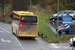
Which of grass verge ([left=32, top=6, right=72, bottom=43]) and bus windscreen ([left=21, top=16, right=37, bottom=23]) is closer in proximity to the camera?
bus windscreen ([left=21, top=16, right=37, bottom=23])

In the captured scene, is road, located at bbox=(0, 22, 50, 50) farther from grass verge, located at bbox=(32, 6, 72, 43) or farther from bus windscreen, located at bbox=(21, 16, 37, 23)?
grass verge, located at bbox=(32, 6, 72, 43)

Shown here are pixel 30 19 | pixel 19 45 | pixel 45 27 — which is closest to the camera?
pixel 19 45

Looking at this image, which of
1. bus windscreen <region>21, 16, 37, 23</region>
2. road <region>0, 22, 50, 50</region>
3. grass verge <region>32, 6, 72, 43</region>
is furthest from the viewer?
grass verge <region>32, 6, 72, 43</region>

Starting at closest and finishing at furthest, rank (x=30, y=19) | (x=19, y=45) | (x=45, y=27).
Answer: (x=19, y=45) < (x=30, y=19) < (x=45, y=27)

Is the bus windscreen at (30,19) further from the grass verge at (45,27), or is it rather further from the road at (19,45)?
the grass verge at (45,27)

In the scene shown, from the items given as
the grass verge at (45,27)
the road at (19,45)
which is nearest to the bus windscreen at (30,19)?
the road at (19,45)

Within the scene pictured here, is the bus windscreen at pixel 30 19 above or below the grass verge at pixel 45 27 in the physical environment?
above

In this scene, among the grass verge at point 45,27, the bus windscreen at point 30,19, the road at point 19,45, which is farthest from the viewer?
the grass verge at point 45,27

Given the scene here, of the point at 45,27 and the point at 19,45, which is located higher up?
the point at 45,27

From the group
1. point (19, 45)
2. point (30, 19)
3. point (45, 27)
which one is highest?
point (30, 19)

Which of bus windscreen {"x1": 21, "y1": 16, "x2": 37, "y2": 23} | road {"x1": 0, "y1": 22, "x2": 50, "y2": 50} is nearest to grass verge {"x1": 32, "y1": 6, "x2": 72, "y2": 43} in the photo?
road {"x1": 0, "y1": 22, "x2": 50, "y2": 50}

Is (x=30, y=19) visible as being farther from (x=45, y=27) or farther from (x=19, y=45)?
(x=45, y=27)

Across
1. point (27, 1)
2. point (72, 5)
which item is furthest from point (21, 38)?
point (27, 1)

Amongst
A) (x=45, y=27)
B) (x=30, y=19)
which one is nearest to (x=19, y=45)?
(x=30, y=19)
